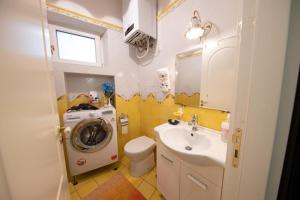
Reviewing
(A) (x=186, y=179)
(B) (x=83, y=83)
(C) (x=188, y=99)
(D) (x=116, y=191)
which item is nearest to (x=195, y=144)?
(A) (x=186, y=179)

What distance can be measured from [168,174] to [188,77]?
1.08 m

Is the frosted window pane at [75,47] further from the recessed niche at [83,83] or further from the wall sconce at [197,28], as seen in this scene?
the wall sconce at [197,28]

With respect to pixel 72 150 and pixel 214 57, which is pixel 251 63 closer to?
pixel 214 57

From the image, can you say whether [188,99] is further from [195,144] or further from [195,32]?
[195,32]

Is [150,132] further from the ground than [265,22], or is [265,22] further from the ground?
[265,22]

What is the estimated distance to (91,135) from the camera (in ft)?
5.52

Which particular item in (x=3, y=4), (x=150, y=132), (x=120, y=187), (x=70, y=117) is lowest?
(x=120, y=187)

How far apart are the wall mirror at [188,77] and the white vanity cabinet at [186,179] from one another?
2.11ft

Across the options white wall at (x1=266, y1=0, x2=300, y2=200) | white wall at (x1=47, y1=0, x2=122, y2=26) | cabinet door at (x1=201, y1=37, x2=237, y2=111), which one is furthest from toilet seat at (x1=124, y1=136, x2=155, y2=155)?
white wall at (x1=47, y1=0, x2=122, y2=26)

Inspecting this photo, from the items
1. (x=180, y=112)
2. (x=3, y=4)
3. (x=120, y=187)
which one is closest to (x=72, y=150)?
(x=120, y=187)

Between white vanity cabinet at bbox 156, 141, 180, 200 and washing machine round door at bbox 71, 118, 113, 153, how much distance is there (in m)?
0.88

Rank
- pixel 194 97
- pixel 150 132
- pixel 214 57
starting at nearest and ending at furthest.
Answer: pixel 214 57 → pixel 194 97 → pixel 150 132

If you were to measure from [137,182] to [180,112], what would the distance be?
46.4 inches

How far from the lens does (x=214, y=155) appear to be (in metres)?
0.77
